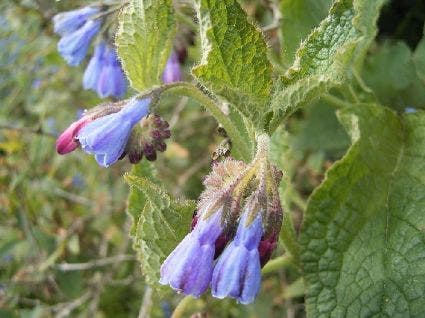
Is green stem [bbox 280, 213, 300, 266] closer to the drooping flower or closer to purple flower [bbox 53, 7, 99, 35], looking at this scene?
the drooping flower

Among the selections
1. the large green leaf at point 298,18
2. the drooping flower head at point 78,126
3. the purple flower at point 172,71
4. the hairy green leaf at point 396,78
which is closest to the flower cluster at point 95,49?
the purple flower at point 172,71

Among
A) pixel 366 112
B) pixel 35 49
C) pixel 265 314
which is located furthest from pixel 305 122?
pixel 35 49

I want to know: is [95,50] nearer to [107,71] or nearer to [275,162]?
[107,71]

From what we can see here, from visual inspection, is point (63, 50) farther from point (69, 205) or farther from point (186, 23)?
point (69, 205)

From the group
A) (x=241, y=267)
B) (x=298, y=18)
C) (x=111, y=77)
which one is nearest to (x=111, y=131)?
(x=241, y=267)

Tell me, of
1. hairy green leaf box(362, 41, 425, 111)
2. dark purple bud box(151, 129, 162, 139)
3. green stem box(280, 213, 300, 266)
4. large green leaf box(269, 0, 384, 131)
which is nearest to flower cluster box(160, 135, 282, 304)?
large green leaf box(269, 0, 384, 131)

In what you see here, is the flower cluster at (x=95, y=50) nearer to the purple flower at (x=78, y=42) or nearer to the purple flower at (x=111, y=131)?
the purple flower at (x=78, y=42)

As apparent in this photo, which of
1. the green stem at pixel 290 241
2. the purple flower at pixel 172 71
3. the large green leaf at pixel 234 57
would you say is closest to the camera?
the large green leaf at pixel 234 57
